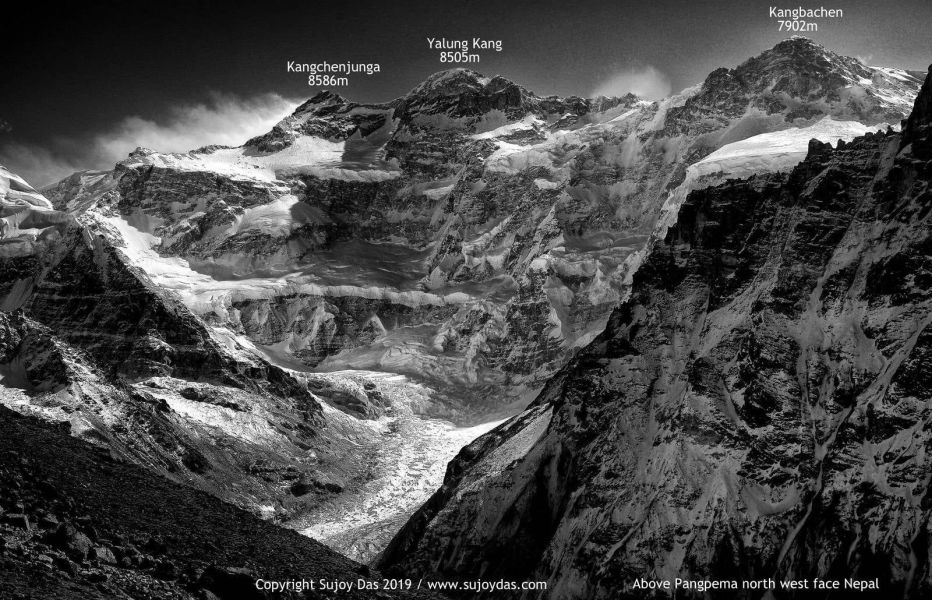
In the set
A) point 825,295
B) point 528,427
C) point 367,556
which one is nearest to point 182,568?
point 825,295

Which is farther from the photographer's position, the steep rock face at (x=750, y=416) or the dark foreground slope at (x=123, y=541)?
the steep rock face at (x=750, y=416)

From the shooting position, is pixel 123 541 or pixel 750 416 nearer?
pixel 123 541

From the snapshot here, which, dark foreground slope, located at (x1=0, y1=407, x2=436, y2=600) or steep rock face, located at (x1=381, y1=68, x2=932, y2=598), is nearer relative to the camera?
dark foreground slope, located at (x1=0, y1=407, x2=436, y2=600)

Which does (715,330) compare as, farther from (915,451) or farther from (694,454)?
(915,451)
